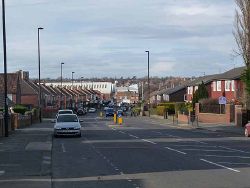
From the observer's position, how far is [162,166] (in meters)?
19.5

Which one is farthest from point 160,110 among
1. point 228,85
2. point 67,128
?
point 67,128

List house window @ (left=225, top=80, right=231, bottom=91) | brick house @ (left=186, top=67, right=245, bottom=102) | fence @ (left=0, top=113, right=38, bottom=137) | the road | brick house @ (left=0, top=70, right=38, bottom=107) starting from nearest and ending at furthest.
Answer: the road
fence @ (left=0, top=113, right=38, bottom=137)
brick house @ (left=186, top=67, right=245, bottom=102)
house window @ (left=225, top=80, right=231, bottom=91)
brick house @ (left=0, top=70, right=38, bottom=107)

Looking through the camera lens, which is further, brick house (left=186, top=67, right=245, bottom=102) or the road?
brick house (left=186, top=67, right=245, bottom=102)

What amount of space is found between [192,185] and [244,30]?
136 ft

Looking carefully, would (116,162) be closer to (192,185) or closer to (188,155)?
(188,155)

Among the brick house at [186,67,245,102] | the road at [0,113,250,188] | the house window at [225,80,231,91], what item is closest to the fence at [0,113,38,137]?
the road at [0,113,250,188]

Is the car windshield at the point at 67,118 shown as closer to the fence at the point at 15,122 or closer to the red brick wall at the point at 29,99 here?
the fence at the point at 15,122

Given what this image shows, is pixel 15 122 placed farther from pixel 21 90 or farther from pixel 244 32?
pixel 21 90

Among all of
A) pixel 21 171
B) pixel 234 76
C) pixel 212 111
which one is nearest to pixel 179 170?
pixel 21 171

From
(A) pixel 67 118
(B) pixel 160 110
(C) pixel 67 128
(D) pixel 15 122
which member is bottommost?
(D) pixel 15 122

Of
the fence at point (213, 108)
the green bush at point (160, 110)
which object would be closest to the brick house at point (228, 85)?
the fence at point (213, 108)

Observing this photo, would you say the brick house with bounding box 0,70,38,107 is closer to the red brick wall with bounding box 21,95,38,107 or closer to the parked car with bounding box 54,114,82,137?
the red brick wall with bounding box 21,95,38,107

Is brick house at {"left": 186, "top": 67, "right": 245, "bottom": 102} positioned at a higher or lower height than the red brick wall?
higher

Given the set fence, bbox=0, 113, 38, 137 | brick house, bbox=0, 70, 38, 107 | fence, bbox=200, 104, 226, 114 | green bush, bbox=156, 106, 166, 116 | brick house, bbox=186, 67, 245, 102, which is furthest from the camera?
brick house, bbox=0, 70, 38, 107
